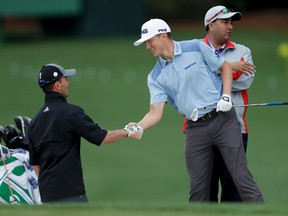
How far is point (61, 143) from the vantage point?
8914 millimetres

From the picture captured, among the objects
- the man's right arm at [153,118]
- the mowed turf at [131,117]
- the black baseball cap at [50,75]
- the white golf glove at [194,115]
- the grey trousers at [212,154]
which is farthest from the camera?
the mowed turf at [131,117]

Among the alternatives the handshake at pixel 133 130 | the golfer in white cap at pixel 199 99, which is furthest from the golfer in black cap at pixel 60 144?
the golfer in white cap at pixel 199 99

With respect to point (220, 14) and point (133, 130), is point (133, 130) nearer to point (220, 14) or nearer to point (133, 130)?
point (133, 130)

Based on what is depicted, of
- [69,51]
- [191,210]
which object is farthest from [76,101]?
[191,210]

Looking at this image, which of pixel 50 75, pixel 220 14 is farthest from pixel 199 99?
pixel 50 75

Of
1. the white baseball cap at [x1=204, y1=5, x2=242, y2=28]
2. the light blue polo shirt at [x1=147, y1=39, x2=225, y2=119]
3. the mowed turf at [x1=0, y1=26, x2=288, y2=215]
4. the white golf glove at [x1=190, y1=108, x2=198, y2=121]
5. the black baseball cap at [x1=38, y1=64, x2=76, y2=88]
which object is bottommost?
the mowed turf at [x1=0, y1=26, x2=288, y2=215]

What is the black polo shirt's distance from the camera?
29.2 feet

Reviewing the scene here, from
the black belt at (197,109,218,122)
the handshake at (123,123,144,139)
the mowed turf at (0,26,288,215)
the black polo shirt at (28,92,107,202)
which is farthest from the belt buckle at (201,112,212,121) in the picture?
the black polo shirt at (28,92,107,202)

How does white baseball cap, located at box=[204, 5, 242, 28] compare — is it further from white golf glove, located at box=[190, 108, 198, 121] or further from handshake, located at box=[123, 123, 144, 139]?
handshake, located at box=[123, 123, 144, 139]

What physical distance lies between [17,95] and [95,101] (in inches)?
80.5

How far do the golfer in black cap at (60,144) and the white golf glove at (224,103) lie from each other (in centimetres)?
111

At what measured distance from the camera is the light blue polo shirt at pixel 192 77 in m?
9.58

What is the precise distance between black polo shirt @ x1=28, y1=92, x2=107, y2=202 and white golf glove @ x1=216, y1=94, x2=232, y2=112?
3.78 ft

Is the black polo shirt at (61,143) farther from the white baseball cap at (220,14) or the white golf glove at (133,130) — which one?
the white baseball cap at (220,14)
